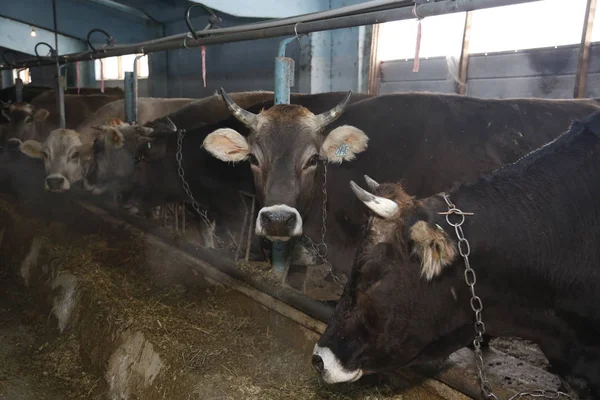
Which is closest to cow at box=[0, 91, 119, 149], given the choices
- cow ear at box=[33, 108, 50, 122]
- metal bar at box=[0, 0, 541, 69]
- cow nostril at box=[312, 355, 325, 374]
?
cow ear at box=[33, 108, 50, 122]

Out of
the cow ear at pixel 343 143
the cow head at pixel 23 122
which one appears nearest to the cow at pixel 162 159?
the cow ear at pixel 343 143

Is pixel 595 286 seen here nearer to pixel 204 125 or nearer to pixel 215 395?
pixel 215 395

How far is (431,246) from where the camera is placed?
203cm

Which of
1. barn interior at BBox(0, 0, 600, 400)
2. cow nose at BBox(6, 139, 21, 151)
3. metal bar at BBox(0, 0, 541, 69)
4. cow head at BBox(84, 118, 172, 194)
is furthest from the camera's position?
cow nose at BBox(6, 139, 21, 151)

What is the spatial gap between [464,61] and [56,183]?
18.5ft

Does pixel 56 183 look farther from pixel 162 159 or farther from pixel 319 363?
pixel 319 363

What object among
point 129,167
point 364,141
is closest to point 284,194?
point 364,141

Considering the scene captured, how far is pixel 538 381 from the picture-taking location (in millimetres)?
3023

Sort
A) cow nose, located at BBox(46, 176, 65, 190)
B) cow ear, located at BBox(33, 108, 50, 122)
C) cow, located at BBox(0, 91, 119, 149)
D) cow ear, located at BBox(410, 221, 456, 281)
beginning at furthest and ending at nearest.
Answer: cow, located at BBox(0, 91, 119, 149)
cow ear, located at BBox(33, 108, 50, 122)
cow nose, located at BBox(46, 176, 65, 190)
cow ear, located at BBox(410, 221, 456, 281)

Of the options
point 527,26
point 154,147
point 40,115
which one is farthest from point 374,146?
point 40,115

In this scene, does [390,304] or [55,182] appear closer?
[390,304]

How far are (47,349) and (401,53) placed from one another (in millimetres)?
5806

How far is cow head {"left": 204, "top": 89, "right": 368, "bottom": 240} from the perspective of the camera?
146 inches

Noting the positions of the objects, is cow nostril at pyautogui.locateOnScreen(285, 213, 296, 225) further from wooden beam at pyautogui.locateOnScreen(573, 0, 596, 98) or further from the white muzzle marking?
wooden beam at pyautogui.locateOnScreen(573, 0, 596, 98)
